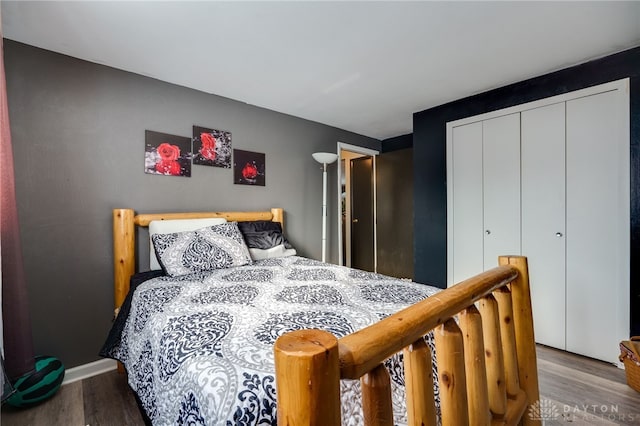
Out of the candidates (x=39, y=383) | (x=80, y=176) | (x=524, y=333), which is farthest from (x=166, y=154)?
(x=524, y=333)

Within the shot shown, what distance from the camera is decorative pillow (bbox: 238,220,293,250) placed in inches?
100

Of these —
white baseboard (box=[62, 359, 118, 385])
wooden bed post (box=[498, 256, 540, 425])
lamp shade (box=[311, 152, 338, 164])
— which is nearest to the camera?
wooden bed post (box=[498, 256, 540, 425])

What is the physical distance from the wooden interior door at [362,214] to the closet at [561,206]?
1.75 m

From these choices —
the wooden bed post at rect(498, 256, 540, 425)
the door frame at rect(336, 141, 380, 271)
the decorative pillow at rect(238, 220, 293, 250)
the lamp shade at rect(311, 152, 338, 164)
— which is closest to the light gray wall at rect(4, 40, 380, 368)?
the decorative pillow at rect(238, 220, 293, 250)

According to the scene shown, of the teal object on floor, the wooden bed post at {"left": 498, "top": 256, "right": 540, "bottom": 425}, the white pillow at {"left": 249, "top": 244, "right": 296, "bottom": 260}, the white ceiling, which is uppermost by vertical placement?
the white ceiling

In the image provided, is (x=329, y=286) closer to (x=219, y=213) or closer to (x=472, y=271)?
(x=219, y=213)

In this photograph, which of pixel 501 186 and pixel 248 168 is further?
pixel 248 168

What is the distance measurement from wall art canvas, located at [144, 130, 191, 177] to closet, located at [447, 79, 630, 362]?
275cm

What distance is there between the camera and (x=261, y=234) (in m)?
2.62

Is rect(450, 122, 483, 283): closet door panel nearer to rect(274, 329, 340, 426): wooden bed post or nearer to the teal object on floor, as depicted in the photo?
rect(274, 329, 340, 426): wooden bed post

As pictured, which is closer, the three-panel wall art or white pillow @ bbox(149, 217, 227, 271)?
white pillow @ bbox(149, 217, 227, 271)

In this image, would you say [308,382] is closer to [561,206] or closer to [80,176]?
[80,176]

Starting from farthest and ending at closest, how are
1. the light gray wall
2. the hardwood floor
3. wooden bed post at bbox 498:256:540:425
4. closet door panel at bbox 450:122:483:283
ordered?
1. closet door panel at bbox 450:122:483:283
2. the light gray wall
3. the hardwood floor
4. wooden bed post at bbox 498:256:540:425

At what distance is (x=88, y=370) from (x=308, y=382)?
8.07ft
